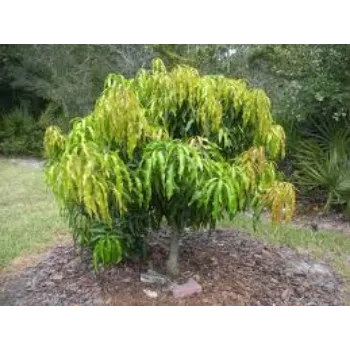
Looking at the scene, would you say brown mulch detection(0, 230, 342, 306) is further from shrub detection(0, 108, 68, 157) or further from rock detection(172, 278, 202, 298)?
shrub detection(0, 108, 68, 157)

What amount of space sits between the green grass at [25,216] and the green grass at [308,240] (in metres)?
1.92

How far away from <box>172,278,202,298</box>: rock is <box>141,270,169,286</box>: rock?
115mm

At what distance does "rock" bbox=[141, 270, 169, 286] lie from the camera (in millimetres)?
3903

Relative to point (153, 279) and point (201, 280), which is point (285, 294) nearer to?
point (201, 280)

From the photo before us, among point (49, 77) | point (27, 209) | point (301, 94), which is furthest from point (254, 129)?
point (49, 77)

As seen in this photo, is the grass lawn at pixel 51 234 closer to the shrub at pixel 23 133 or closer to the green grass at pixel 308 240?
the green grass at pixel 308 240

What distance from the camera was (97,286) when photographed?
3.88 metres

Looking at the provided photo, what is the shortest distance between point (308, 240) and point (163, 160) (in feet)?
8.75

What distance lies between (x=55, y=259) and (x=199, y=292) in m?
1.44

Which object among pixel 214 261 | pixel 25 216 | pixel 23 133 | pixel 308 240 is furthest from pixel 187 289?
pixel 23 133

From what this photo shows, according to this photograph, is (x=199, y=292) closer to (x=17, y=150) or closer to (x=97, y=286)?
(x=97, y=286)

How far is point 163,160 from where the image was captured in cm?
328

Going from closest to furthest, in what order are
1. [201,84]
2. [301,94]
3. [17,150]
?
[201,84], [301,94], [17,150]

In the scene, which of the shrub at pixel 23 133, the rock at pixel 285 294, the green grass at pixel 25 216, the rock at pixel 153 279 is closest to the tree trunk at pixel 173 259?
the rock at pixel 153 279
